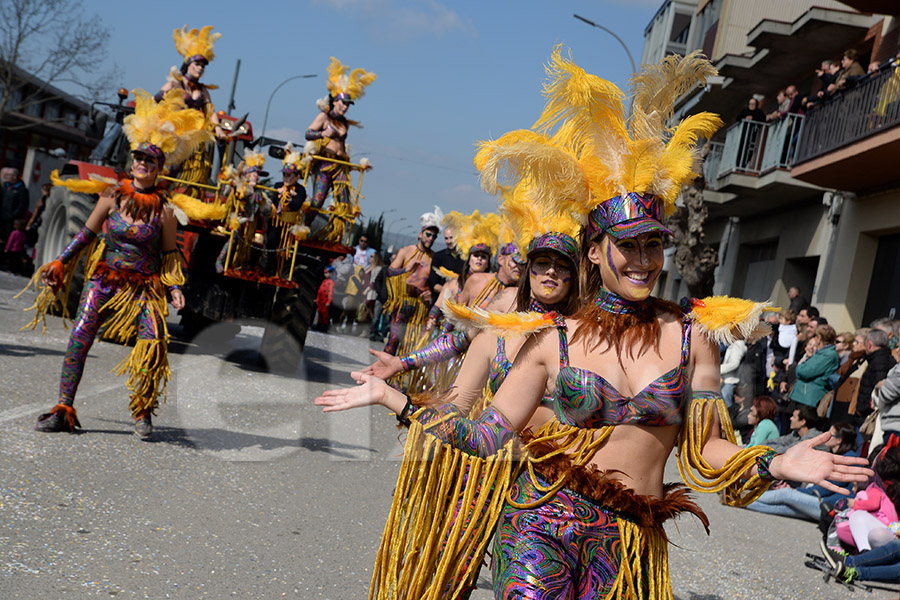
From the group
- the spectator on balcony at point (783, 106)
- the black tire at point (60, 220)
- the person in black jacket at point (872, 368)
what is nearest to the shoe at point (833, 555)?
the person in black jacket at point (872, 368)

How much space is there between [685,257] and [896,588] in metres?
15.0

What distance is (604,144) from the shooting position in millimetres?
3006

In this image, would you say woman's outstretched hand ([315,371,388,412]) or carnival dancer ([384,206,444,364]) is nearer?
woman's outstretched hand ([315,371,388,412])

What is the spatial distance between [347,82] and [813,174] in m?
8.54

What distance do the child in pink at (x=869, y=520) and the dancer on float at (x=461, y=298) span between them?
9.57ft

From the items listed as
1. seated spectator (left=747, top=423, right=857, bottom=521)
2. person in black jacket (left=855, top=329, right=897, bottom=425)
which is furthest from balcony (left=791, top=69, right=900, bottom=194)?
seated spectator (left=747, top=423, right=857, bottom=521)

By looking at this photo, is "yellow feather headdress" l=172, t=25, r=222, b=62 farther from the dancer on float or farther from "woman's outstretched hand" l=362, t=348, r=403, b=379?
"woman's outstretched hand" l=362, t=348, r=403, b=379

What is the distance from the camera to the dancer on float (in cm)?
452

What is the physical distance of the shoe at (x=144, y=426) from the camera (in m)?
6.82

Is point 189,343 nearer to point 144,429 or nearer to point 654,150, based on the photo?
point 144,429

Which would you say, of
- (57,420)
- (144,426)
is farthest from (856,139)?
(57,420)

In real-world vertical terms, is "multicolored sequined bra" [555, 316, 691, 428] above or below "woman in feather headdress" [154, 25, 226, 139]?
below

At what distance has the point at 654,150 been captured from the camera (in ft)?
9.82

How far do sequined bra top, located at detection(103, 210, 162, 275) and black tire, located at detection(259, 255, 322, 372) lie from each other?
A: 15.5 feet
